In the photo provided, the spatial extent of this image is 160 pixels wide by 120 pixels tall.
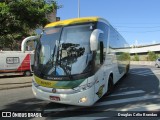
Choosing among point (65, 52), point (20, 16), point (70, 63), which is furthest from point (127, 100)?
point (20, 16)

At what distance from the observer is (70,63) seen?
827 cm

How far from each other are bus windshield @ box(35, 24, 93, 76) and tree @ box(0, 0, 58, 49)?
13.3ft

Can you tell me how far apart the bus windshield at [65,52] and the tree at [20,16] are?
405cm

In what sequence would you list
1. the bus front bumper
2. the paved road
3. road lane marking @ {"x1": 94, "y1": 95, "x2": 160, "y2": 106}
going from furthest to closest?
road lane marking @ {"x1": 94, "y1": 95, "x2": 160, "y2": 106} → the paved road → the bus front bumper

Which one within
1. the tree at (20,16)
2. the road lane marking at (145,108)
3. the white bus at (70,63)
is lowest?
the road lane marking at (145,108)

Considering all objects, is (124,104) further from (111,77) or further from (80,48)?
(80,48)

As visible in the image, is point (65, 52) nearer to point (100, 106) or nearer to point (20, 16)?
point (100, 106)

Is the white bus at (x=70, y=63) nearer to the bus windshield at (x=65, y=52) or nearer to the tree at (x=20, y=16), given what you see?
the bus windshield at (x=65, y=52)

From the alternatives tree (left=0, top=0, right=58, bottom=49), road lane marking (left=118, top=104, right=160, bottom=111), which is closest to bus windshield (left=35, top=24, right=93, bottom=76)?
road lane marking (left=118, top=104, right=160, bottom=111)

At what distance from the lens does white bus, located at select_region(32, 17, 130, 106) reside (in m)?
8.04

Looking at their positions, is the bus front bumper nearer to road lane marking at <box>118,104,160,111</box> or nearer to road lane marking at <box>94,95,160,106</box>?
road lane marking at <box>118,104,160,111</box>

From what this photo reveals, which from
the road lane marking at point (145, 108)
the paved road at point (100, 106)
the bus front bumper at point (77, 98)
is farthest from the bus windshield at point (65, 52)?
the road lane marking at point (145, 108)

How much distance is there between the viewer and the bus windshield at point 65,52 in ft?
27.1

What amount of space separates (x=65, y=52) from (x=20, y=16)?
17.8 ft
